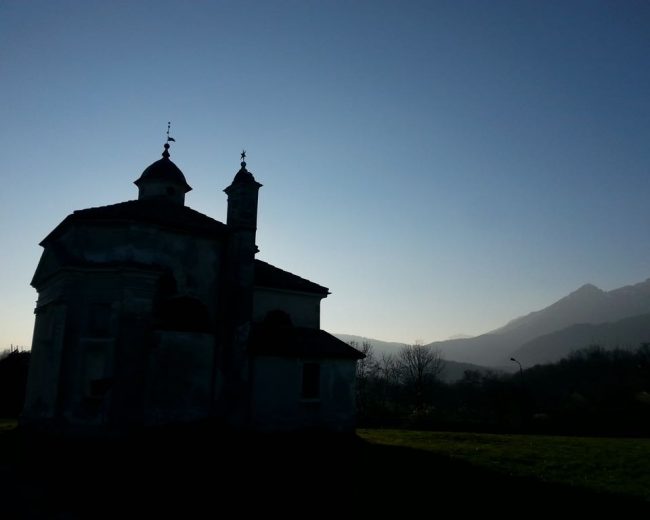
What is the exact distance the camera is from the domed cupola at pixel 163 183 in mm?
24641

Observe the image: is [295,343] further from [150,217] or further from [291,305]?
[150,217]

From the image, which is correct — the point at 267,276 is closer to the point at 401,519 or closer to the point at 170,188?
the point at 170,188

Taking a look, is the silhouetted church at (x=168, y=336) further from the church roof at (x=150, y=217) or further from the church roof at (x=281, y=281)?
the church roof at (x=281, y=281)

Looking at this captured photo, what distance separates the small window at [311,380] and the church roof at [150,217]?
23.1ft

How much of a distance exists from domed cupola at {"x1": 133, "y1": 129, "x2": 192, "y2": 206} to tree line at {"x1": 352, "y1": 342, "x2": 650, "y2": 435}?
57.8 feet

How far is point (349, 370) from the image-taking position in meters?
22.3

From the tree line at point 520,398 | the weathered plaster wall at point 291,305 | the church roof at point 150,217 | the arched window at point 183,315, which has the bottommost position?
the tree line at point 520,398

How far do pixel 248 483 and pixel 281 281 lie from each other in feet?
41.6

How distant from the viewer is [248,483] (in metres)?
11.8

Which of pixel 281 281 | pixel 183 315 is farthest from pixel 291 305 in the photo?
pixel 183 315

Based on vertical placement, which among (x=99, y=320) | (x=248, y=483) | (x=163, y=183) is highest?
(x=163, y=183)

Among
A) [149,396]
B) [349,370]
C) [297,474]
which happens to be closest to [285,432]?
[349,370]

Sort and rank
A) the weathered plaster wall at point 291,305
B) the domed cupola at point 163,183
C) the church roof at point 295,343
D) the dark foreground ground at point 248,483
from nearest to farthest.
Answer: the dark foreground ground at point 248,483
the church roof at point 295,343
the weathered plaster wall at point 291,305
the domed cupola at point 163,183

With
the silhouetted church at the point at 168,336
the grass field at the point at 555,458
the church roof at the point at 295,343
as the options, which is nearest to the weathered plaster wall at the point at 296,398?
the silhouetted church at the point at 168,336
